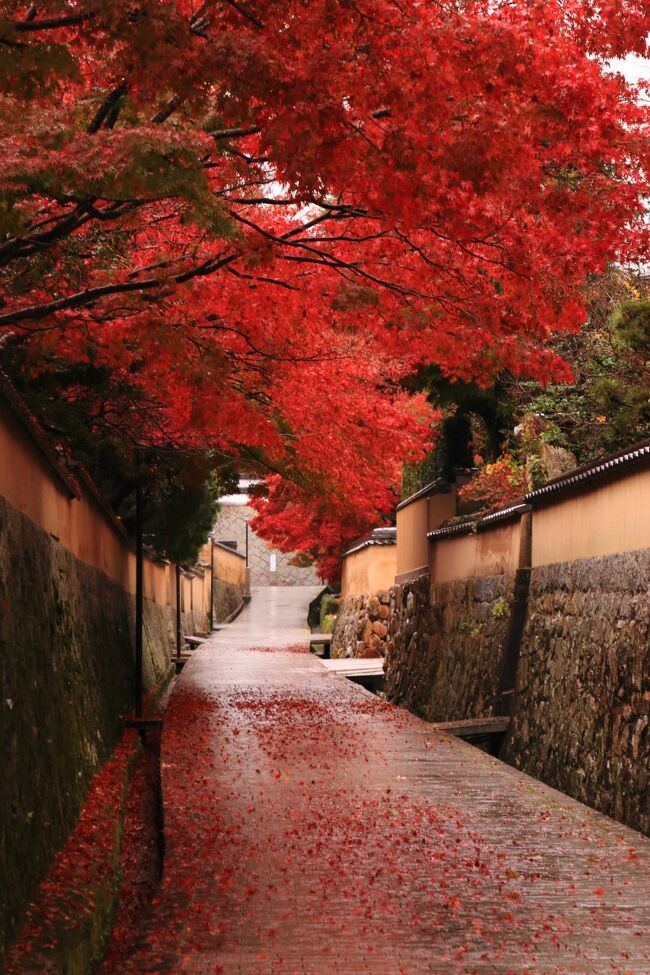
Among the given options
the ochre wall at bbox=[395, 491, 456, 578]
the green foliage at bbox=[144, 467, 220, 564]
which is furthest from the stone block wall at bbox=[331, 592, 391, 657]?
the green foliage at bbox=[144, 467, 220, 564]

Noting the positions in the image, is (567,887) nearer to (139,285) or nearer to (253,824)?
(253,824)

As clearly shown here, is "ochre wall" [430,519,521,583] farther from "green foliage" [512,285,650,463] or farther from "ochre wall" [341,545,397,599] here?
"ochre wall" [341,545,397,599]

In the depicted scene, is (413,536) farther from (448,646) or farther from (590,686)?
(590,686)

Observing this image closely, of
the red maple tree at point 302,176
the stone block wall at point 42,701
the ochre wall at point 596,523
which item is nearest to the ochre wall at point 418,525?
the ochre wall at point 596,523

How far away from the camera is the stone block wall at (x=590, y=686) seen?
408 inches

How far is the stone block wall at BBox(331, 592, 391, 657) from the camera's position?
3158 cm

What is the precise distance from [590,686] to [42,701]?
5452 mm

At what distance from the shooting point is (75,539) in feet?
46.0

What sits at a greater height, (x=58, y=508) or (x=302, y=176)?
(x=302, y=176)

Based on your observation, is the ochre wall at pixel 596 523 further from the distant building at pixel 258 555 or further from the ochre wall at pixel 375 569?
the distant building at pixel 258 555

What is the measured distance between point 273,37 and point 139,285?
323cm


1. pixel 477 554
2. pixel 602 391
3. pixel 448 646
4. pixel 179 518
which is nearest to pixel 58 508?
pixel 602 391

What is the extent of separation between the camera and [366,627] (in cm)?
3216

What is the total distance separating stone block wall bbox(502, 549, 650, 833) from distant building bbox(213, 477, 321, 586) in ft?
182
